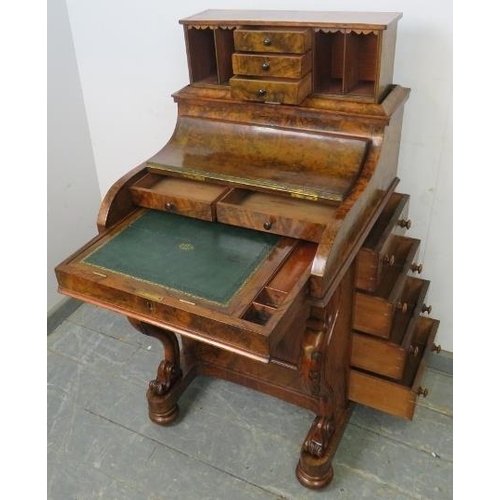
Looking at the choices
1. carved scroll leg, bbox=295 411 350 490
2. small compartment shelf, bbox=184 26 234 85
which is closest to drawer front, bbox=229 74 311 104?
small compartment shelf, bbox=184 26 234 85

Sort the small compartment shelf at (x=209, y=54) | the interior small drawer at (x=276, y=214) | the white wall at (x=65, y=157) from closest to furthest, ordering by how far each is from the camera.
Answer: the interior small drawer at (x=276, y=214)
the small compartment shelf at (x=209, y=54)
the white wall at (x=65, y=157)

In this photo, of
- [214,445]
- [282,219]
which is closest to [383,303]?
[282,219]

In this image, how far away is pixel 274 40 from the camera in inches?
59.6

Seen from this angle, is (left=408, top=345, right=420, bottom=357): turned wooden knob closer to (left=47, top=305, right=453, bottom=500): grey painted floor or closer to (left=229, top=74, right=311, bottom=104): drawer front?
(left=47, top=305, right=453, bottom=500): grey painted floor

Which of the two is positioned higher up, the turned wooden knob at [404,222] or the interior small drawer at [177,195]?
the interior small drawer at [177,195]

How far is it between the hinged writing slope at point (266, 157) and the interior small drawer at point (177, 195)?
1.9 inches

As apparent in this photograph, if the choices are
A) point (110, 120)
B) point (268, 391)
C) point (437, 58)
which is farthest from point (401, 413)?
point (110, 120)

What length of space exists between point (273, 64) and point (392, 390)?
1.14 m

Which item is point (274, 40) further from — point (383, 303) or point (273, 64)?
point (383, 303)

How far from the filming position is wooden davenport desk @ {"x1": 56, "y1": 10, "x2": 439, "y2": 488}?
51.9 inches

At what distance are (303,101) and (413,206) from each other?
68 cm

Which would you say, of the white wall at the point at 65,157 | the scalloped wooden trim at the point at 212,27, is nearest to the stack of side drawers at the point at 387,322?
the scalloped wooden trim at the point at 212,27

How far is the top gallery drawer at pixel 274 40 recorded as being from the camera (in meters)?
1.49

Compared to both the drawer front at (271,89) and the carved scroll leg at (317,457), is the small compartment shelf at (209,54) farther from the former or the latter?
the carved scroll leg at (317,457)
